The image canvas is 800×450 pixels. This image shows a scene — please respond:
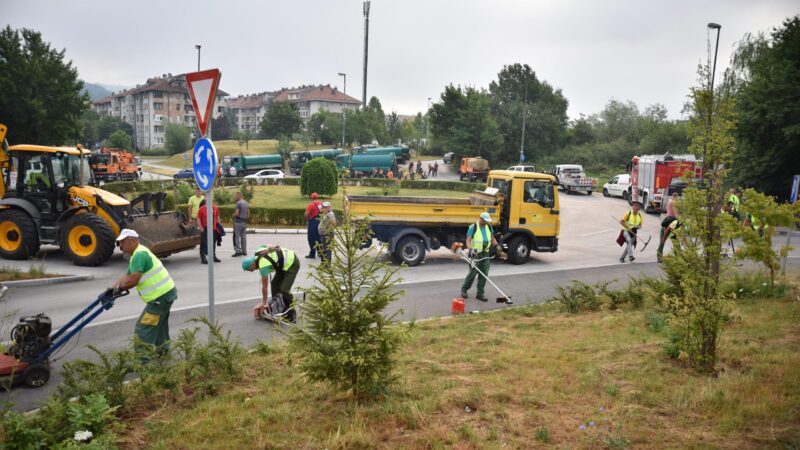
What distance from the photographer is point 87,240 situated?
13.2 metres

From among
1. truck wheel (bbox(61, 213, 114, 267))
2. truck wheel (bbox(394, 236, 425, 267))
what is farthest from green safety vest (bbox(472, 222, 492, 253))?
truck wheel (bbox(61, 213, 114, 267))

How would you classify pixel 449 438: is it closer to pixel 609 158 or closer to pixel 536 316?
pixel 536 316

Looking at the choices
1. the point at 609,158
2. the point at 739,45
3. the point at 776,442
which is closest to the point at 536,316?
the point at 776,442

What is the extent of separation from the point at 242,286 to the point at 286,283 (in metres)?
3.44

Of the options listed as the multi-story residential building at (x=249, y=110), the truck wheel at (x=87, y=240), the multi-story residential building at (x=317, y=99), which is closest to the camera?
the truck wheel at (x=87, y=240)

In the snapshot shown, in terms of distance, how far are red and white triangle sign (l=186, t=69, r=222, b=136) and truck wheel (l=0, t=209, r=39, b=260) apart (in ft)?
31.5

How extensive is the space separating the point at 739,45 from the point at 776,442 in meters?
42.6

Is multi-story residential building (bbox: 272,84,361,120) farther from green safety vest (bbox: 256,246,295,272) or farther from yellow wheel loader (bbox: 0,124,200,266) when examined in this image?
green safety vest (bbox: 256,246,295,272)

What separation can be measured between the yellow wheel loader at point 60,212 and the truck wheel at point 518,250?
7.78 metres

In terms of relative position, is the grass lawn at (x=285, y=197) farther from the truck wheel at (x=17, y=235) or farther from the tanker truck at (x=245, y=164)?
the tanker truck at (x=245, y=164)

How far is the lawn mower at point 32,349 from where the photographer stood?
20.0ft

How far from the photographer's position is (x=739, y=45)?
39.4 metres

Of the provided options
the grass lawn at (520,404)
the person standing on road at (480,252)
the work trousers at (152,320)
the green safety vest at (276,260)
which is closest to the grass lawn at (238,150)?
the person standing on road at (480,252)

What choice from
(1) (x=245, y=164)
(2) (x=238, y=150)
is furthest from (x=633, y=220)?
(2) (x=238, y=150)
